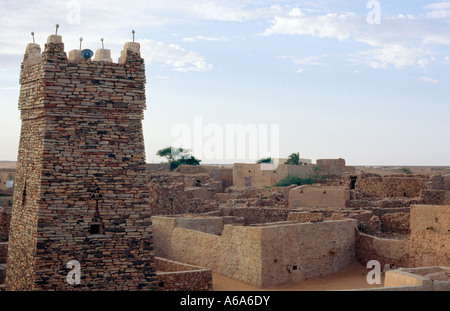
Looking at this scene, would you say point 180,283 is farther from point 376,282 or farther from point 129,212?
point 376,282

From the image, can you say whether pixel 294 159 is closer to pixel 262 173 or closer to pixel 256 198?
pixel 262 173

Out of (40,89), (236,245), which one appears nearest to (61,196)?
(40,89)

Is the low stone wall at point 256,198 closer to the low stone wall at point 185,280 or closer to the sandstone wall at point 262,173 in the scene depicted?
the sandstone wall at point 262,173

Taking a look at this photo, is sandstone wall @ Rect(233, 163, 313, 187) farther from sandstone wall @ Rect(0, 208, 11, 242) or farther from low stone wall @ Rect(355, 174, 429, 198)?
sandstone wall @ Rect(0, 208, 11, 242)

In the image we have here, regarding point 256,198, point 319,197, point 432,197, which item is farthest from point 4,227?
point 432,197

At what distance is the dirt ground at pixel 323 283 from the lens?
62.4ft

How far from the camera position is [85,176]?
1219 cm

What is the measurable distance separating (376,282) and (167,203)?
32.0ft

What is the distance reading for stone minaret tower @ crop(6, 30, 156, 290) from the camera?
11969 millimetres

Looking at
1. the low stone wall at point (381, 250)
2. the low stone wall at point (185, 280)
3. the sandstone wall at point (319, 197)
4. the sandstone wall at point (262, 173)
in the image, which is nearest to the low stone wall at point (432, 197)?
the sandstone wall at point (319, 197)

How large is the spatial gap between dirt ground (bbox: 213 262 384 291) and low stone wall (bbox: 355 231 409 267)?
20.5 inches

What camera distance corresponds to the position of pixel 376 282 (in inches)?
794

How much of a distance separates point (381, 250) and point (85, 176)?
12.0m

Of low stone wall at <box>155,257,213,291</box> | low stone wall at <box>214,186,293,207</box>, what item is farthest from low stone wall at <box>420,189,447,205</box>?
low stone wall at <box>155,257,213,291</box>
